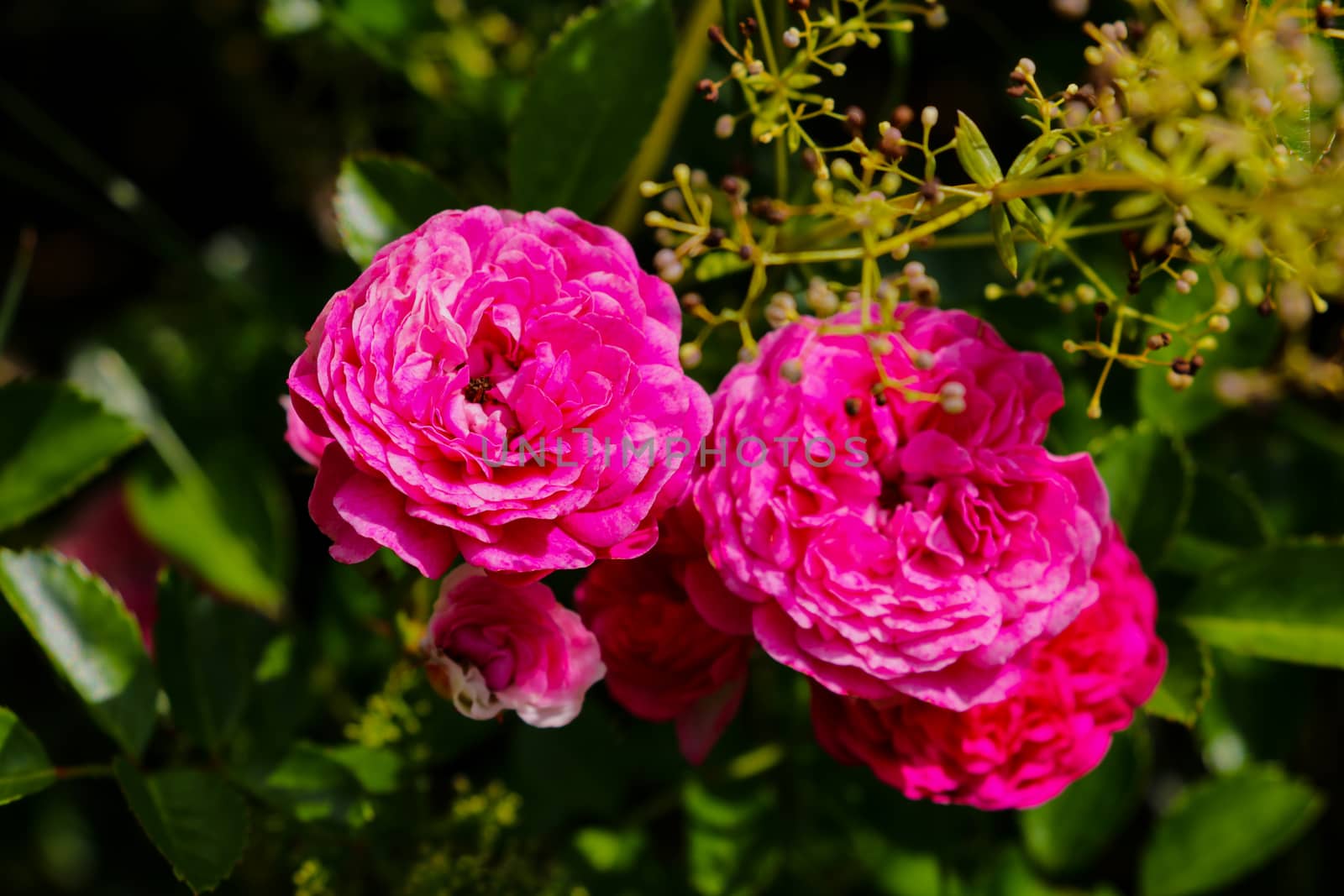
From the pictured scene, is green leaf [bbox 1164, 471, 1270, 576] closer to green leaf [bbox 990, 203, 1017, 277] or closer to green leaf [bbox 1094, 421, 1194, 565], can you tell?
green leaf [bbox 1094, 421, 1194, 565]

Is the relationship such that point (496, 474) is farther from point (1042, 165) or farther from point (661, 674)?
point (1042, 165)

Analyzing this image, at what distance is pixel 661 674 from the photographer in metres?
0.75

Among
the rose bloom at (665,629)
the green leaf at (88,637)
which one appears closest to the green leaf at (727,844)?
the rose bloom at (665,629)

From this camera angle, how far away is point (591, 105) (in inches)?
34.3

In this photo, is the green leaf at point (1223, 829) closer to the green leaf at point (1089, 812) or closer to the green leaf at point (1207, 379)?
the green leaf at point (1089, 812)

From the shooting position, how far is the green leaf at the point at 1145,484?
2.88ft

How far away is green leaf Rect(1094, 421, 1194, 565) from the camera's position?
878mm

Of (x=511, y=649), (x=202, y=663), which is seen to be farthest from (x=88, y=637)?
(x=511, y=649)

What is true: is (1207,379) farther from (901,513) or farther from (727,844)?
(727,844)

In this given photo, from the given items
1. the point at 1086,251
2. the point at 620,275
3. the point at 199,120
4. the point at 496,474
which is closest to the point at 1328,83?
the point at 1086,251

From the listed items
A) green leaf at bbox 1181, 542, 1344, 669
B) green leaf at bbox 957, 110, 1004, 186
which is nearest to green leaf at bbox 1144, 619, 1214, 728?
green leaf at bbox 1181, 542, 1344, 669

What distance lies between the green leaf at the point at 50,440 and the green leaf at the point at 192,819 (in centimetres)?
25

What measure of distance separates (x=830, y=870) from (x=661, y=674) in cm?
48

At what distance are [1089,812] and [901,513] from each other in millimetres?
466
